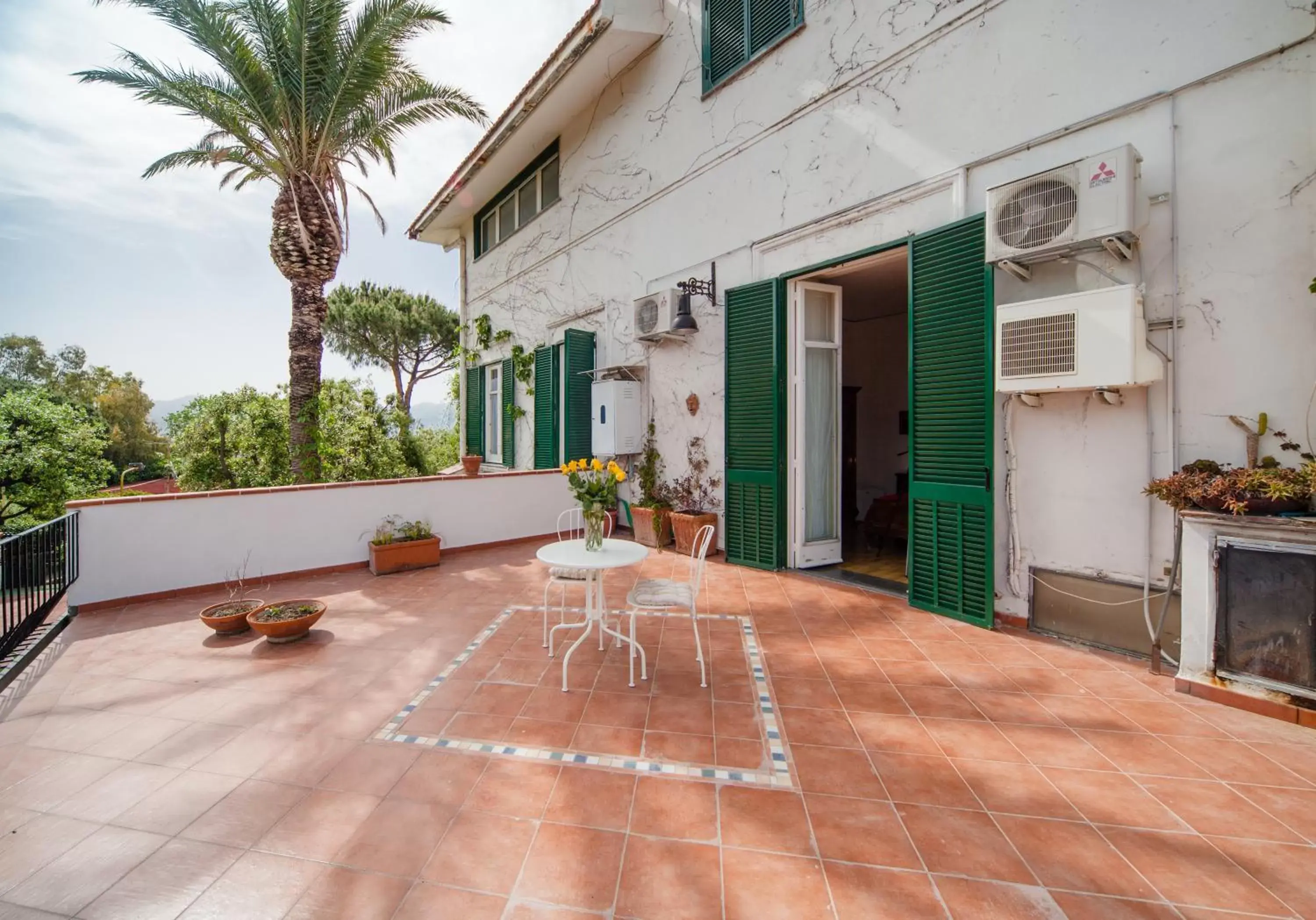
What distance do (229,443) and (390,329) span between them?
36.3ft

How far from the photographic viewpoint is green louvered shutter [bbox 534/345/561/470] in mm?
7887

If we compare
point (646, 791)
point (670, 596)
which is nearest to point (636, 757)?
point (646, 791)

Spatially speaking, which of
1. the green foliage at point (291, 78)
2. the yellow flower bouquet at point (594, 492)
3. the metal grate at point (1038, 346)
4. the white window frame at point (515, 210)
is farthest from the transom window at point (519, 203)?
the metal grate at point (1038, 346)

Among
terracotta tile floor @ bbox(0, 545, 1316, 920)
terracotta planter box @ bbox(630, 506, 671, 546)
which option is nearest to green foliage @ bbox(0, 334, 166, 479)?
terracotta planter box @ bbox(630, 506, 671, 546)

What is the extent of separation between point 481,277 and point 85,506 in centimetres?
787

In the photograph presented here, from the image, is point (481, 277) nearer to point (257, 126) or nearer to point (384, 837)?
point (257, 126)

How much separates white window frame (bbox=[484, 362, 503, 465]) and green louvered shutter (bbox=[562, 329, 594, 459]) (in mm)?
3082

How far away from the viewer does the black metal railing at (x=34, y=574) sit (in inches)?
127

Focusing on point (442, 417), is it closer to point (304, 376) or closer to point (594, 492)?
point (304, 376)

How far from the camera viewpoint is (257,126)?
250 inches

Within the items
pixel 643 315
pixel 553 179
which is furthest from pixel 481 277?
pixel 643 315

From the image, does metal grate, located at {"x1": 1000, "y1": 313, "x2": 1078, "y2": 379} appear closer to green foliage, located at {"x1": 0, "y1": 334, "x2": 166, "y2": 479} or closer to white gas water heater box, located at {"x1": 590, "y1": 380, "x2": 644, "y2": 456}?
white gas water heater box, located at {"x1": 590, "y1": 380, "x2": 644, "y2": 456}

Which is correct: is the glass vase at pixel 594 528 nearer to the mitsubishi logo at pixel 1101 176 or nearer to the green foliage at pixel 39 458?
the mitsubishi logo at pixel 1101 176

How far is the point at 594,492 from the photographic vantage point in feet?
10.1
